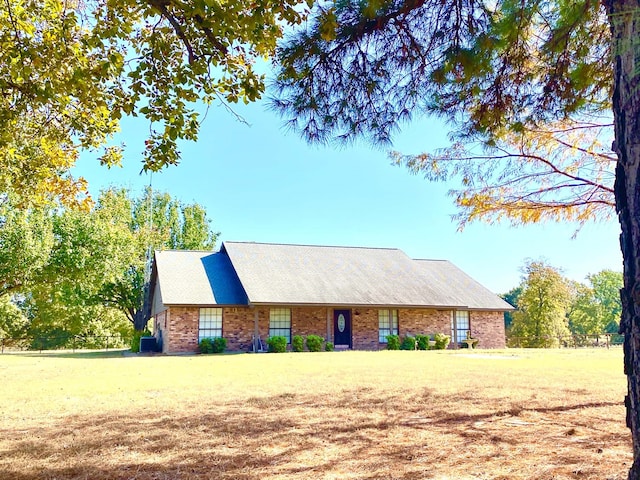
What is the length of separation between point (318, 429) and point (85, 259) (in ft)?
76.7

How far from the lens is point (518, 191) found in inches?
322

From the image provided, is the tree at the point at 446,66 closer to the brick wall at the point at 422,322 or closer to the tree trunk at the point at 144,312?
the brick wall at the point at 422,322

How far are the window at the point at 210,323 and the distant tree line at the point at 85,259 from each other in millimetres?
6273

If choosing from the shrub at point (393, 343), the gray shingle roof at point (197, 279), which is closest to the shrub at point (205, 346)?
the gray shingle roof at point (197, 279)

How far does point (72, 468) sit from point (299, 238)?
1778 inches

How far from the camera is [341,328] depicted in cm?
2377

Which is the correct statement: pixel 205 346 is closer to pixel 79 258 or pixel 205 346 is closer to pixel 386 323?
pixel 386 323

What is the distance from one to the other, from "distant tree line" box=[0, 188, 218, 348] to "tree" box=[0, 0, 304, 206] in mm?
10319

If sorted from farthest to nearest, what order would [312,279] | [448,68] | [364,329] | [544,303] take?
[544,303] → [312,279] → [364,329] → [448,68]

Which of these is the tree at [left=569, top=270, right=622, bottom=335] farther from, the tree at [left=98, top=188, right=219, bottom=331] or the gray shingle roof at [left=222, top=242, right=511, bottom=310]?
the tree at [left=98, top=188, right=219, bottom=331]

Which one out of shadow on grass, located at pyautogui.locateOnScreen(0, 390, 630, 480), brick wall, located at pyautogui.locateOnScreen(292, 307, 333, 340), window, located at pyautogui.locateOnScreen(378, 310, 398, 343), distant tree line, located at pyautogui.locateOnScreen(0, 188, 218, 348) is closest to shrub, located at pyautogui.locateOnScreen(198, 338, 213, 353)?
brick wall, located at pyautogui.locateOnScreen(292, 307, 333, 340)

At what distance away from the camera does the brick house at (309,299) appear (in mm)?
21688

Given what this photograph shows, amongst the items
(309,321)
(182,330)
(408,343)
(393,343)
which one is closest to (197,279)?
(182,330)

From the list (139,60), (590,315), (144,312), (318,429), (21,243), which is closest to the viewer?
(318,429)
